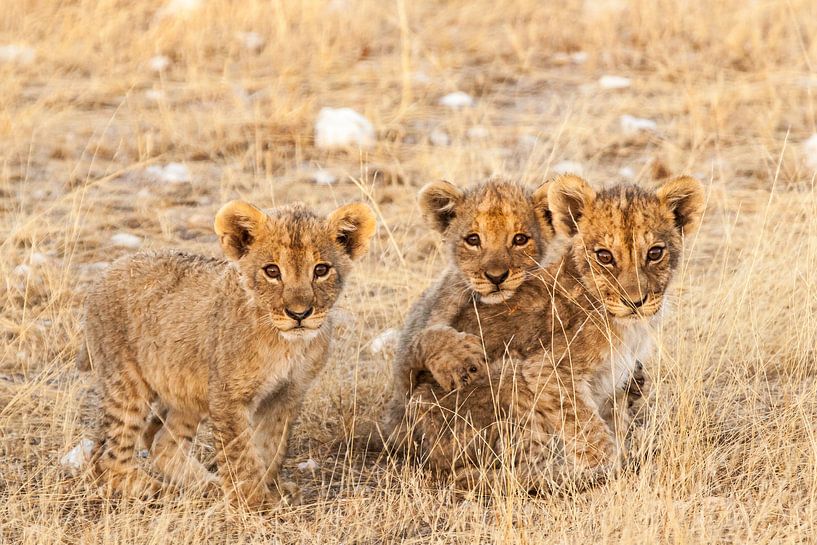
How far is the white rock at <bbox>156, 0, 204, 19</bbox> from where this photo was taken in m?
13.2

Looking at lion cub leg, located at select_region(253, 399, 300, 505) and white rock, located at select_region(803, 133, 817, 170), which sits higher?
lion cub leg, located at select_region(253, 399, 300, 505)

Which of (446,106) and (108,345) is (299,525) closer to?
(108,345)

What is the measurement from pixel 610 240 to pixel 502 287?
0.60 meters

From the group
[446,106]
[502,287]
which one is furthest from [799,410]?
[446,106]

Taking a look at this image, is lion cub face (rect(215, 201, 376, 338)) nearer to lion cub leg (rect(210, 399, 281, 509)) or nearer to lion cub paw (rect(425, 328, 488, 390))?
lion cub leg (rect(210, 399, 281, 509))

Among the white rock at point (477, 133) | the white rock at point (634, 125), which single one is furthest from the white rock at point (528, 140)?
the white rock at point (634, 125)

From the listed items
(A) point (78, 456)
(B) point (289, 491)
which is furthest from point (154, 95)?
(B) point (289, 491)

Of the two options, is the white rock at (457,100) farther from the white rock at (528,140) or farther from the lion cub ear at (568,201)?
the lion cub ear at (568,201)

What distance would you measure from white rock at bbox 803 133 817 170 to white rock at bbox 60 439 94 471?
599 centimetres

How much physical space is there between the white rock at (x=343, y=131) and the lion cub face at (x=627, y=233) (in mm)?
4633

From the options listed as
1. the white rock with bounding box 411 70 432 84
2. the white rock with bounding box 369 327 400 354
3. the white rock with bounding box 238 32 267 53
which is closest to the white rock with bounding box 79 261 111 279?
the white rock with bounding box 369 327 400 354

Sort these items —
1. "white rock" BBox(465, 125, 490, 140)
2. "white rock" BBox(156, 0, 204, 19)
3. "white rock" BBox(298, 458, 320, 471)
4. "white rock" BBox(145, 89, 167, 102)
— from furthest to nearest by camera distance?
"white rock" BBox(156, 0, 204, 19) < "white rock" BBox(145, 89, 167, 102) < "white rock" BBox(465, 125, 490, 140) < "white rock" BBox(298, 458, 320, 471)

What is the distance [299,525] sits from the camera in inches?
218

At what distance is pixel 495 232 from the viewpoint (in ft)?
20.3
